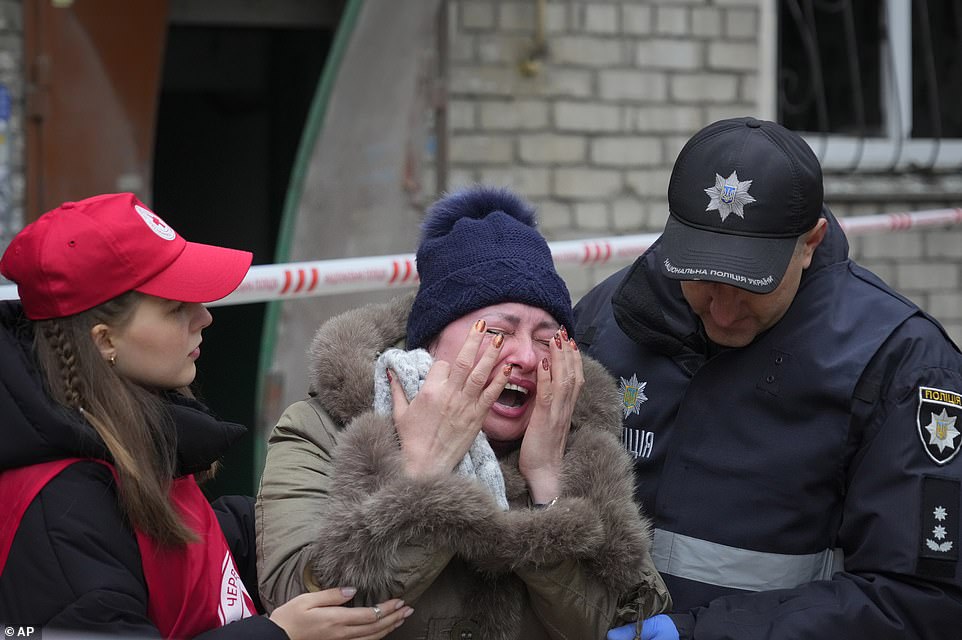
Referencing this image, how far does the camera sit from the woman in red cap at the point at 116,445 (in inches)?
63.1

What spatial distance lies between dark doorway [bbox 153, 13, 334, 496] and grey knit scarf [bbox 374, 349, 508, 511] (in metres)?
4.52

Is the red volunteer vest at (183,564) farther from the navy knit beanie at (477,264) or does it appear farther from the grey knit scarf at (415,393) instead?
the navy knit beanie at (477,264)

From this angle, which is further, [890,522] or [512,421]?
[512,421]

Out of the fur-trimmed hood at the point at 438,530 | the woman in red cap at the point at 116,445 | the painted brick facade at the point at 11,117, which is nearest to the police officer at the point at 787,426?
the fur-trimmed hood at the point at 438,530

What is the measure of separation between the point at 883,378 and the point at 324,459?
3.04 feet

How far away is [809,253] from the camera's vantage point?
2041 millimetres

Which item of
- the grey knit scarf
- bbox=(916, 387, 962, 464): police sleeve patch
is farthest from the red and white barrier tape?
bbox=(916, 387, 962, 464): police sleeve patch

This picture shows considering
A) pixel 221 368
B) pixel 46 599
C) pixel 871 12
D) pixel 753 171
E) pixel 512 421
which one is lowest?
pixel 221 368

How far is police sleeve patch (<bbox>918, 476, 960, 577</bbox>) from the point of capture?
1.83m

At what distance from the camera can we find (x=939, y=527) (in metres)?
1.83

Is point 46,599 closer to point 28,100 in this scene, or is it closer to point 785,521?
point 785,521

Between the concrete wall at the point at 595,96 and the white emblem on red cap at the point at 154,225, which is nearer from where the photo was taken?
the white emblem on red cap at the point at 154,225

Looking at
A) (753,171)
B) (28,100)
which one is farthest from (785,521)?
(28,100)

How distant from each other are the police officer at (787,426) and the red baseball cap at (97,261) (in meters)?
0.81
